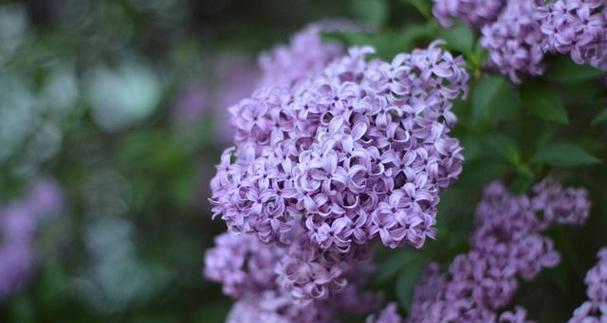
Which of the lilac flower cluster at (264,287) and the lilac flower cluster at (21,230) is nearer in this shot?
the lilac flower cluster at (264,287)

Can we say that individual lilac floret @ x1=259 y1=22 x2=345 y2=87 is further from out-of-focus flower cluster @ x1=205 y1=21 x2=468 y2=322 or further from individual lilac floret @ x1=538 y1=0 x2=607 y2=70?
individual lilac floret @ x1=538 y1=0 x2=607 y2=70

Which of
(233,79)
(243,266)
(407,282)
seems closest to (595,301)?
(407,282)

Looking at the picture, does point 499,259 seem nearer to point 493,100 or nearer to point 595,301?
point 595,301

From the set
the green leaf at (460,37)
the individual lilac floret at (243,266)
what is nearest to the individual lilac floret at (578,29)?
the green leaf at (460,37)

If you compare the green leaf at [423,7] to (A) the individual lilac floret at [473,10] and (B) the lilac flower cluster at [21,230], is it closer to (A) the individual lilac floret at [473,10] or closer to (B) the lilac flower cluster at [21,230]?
(A) the individual lilac floret at [473,10]

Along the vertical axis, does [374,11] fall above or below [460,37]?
above

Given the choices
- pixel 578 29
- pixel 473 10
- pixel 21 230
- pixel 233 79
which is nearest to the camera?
pixel 578 29

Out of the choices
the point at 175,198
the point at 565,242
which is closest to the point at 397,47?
the point at 565,242
